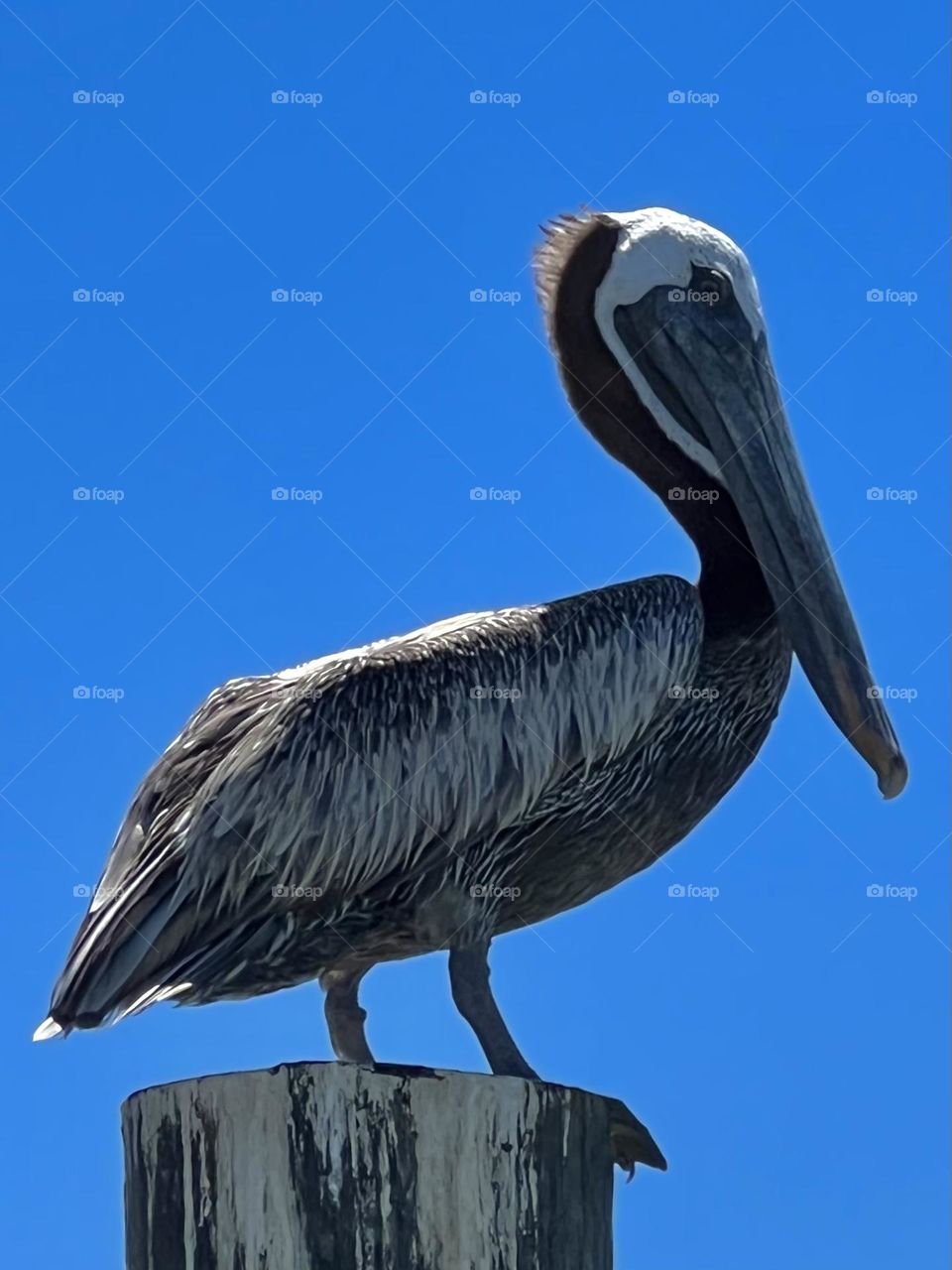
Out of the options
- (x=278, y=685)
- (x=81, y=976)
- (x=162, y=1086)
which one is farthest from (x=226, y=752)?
(x=162, y=1086)

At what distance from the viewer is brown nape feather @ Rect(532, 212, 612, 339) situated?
7461 millimetres

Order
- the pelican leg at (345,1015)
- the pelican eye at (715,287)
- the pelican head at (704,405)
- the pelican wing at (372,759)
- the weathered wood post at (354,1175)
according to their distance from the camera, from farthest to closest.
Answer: the pelican eye at (715,287)
the pelican head at (704,405)
the pelican leg at (345,1015)
the pelican wing at (372,759)
the weathered wood post at (354,1175)

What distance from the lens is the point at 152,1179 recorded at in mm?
4980

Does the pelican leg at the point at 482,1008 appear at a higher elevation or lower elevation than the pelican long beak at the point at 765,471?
lower

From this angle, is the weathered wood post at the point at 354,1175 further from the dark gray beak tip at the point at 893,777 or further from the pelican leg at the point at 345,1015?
the dark gray beak tip at the point at 893,777

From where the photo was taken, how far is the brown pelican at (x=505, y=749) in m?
6.14

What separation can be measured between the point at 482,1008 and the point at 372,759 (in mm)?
767

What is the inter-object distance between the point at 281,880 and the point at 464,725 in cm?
71

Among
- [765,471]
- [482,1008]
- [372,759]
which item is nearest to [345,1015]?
[482,1008]

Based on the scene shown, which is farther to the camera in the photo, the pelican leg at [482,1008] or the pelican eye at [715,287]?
the pelican eye at [715,287]

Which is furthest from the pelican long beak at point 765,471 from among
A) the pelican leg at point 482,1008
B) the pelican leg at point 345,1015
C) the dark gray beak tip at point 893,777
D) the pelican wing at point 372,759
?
the pelican leg at point 345,1015

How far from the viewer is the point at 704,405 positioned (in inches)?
283

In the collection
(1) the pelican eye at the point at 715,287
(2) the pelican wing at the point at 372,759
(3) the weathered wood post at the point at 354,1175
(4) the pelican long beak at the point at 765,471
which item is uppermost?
(1) the pelican eye at the point at 715,287

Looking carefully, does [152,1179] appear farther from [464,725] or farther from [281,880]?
[464,725]
